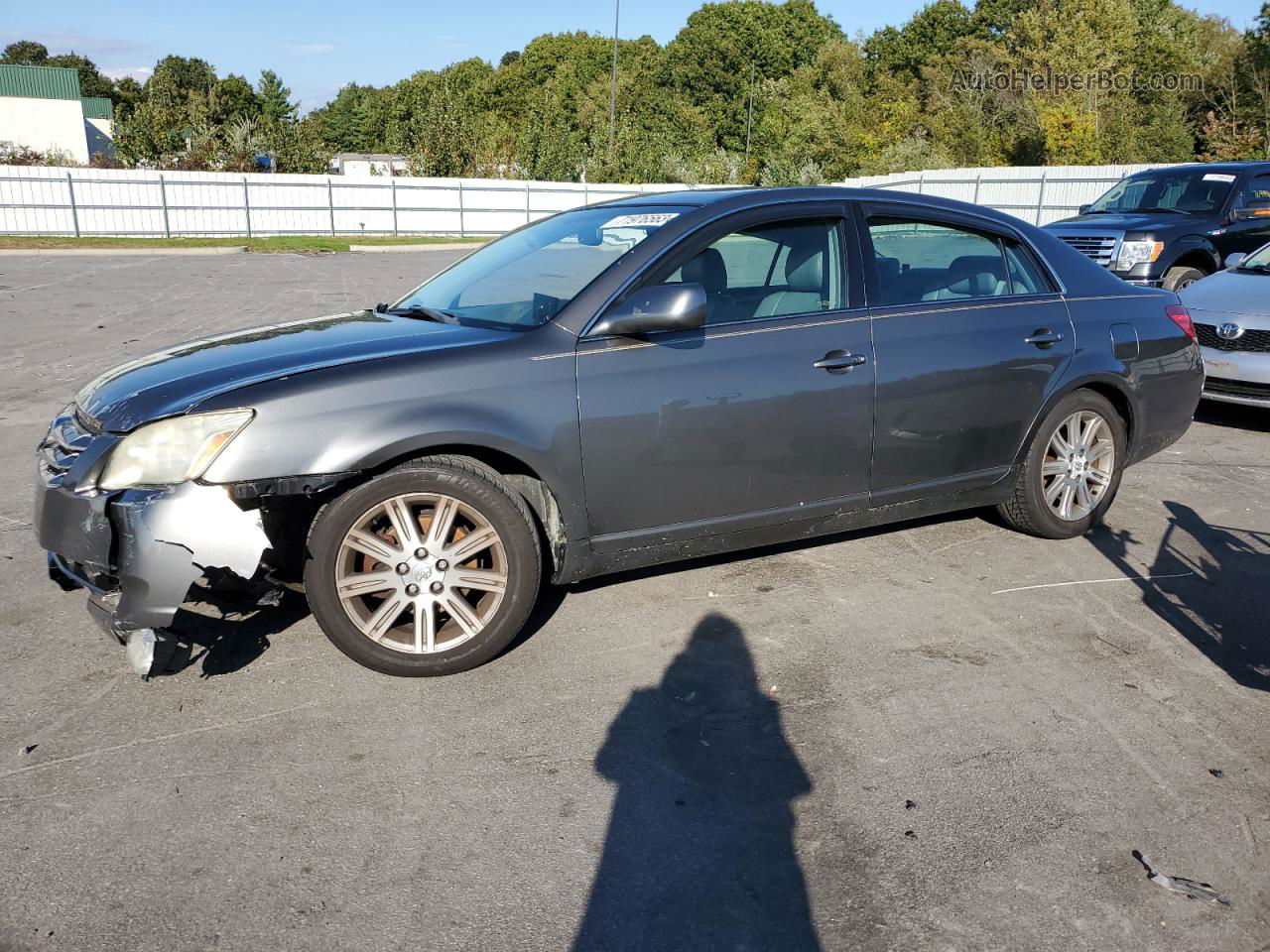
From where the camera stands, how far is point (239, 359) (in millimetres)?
4000

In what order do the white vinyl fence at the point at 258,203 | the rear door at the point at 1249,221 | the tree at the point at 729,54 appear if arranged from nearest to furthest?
the rear door at the point at 1249,221 < the white vinyl fence at the point at 258,203 < the tree at the point at 729,54

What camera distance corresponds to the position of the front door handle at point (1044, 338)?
16.5 ft

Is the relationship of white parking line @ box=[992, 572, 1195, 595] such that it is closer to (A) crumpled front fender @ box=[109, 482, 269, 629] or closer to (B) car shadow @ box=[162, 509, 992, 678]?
(B) car shadow @ box=[162, 509, 992, 678]

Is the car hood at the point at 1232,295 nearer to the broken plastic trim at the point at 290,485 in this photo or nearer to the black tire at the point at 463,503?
the black tire at the point at 463,503

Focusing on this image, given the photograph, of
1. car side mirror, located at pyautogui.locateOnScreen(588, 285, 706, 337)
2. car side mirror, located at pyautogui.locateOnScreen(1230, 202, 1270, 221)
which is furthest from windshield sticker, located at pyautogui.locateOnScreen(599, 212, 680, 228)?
car side mirror, located at pyautogui.locateOnScreen(1230, 202, 1270, 221)

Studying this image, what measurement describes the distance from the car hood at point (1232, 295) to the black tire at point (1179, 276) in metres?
2.07

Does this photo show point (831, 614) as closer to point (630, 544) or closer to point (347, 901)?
point (630, 544)

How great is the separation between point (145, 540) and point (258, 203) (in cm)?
3240

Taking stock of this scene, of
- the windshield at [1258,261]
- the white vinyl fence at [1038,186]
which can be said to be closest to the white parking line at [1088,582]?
the windshield at [1258,261]

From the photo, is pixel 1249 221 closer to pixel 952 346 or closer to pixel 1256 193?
pixel 1256 193

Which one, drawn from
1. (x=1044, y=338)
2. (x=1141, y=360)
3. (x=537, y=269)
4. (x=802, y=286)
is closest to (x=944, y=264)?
(x=1044, y=338)

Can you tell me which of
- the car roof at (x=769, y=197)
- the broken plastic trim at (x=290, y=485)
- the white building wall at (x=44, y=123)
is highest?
the white building wall at (x=44, y=123)

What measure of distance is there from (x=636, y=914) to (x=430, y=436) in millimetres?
1805

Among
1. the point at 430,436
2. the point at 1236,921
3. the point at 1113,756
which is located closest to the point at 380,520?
the point at 430,436
